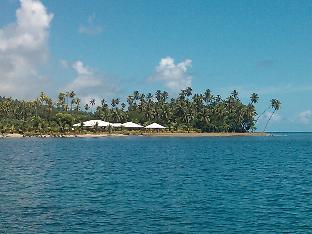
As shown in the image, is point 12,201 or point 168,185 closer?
point 12,201

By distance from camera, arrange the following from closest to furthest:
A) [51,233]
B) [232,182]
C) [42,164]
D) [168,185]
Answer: [51,233], [168,185], [232,182], [42,164]

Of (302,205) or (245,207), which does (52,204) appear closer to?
(245,207)

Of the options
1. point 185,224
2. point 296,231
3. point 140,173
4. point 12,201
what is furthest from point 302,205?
point 140,173

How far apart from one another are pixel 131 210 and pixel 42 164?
44.9 m

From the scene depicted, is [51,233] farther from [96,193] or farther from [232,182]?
[232,182]

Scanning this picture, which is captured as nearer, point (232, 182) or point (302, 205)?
point (302, 205)

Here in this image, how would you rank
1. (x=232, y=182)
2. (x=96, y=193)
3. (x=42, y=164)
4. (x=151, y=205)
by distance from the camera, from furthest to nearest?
(x=42, y=164), (x=232, y=182), (x=96, y=193), (x=151, y=205)

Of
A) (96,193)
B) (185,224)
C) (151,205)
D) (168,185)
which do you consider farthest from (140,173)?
(185,224)

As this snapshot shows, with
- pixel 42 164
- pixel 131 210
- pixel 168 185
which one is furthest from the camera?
pixel 42 164

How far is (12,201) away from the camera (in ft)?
129

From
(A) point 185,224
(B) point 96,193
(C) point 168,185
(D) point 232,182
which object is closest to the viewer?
(A) point 185,224

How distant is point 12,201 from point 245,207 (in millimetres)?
20376

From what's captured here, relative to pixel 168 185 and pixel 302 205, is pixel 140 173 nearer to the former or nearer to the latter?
pixel 168 185

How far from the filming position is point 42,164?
7719 centimetres
